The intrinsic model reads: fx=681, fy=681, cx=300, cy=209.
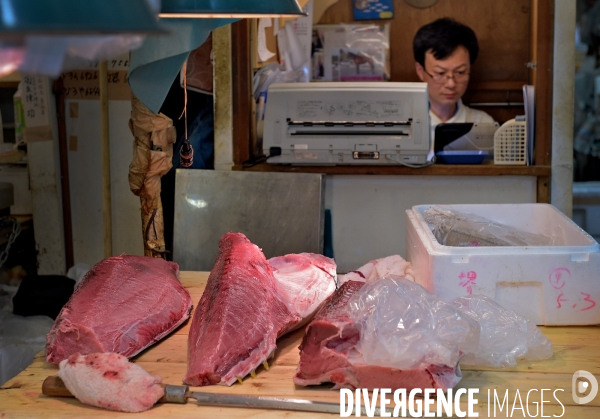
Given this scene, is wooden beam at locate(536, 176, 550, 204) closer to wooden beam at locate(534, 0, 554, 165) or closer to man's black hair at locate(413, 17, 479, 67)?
wooden beam at locate(534, 0, 554, 165)

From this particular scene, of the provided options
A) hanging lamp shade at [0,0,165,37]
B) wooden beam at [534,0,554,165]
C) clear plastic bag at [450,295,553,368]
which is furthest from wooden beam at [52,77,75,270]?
hanging lamp shade at [0,0,165,37]

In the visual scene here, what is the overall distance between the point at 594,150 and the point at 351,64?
94.0 inches

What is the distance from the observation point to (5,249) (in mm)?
3979

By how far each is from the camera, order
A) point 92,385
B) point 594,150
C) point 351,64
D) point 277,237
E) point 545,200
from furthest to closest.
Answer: point 594,150, point 351,64, point 545,200, point 277,237, point 92,385

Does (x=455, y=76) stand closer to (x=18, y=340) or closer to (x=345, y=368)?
(x=18, y=340)

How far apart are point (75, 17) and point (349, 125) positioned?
2973mm

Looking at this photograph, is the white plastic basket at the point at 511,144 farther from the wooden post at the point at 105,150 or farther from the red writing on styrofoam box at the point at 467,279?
the wooden post at the point at 105,150

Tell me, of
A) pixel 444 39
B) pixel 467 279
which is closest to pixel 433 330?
pixel 467 279

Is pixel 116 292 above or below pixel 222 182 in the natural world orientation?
below

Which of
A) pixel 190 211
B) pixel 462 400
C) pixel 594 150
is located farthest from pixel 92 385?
pixel 594 150

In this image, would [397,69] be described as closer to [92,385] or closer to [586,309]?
[586,309]

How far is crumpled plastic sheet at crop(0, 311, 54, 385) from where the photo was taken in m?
2.88

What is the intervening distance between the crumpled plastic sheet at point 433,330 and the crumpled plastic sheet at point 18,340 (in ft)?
5.93

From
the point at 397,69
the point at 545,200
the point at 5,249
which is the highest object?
the point at 397,69
